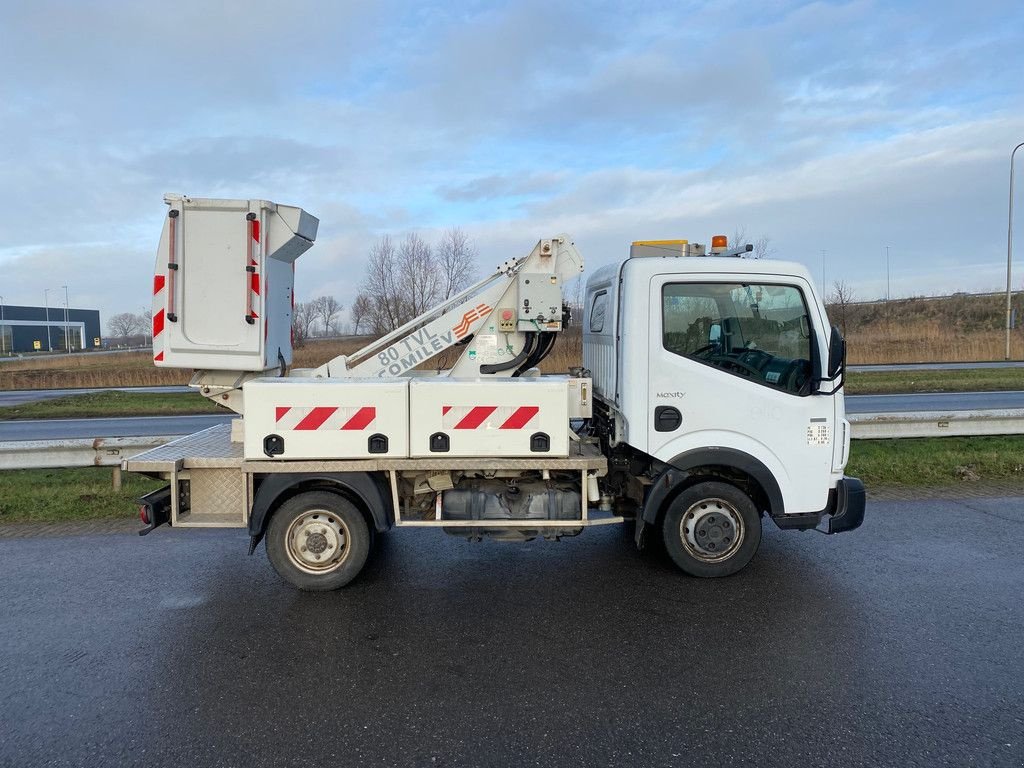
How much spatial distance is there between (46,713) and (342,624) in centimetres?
161

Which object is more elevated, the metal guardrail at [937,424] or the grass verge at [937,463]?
the metal guardrail at [937,424]

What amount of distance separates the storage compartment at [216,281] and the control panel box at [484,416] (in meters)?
1.40

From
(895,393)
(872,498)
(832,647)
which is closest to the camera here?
(832,647)

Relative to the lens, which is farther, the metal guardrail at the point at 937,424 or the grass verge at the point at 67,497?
the metal guardrail at the point at 937,424

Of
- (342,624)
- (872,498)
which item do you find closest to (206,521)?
(342,624)

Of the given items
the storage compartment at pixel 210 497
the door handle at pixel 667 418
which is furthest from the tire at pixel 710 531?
the storage compartment at pixel 210 497

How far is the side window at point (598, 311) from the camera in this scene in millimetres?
5727

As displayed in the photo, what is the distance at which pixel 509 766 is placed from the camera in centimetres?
299

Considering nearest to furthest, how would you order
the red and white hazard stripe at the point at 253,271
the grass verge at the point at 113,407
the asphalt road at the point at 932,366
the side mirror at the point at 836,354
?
the side mirror at the point at 836,354, the red and white hazard stripe at the point at 253,271, the grass verge at the point at 113,407, the asphalt road at the point at 932,366

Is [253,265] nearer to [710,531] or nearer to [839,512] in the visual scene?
[710,531]

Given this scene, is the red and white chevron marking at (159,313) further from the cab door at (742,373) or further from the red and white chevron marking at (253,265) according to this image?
the cab door at (742,373)

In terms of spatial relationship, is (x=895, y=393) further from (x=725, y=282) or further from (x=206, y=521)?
(x=206, y=521)

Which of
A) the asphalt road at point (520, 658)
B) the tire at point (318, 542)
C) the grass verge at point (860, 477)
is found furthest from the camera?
the grass verge at point (860, 477)

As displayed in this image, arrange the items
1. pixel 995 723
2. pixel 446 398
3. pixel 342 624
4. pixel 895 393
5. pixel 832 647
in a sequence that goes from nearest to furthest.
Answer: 1. pixel 995 723
2. pixel 832 647
3. pixel 342 624
4. pixel 446 398
5. pixel 895 393
